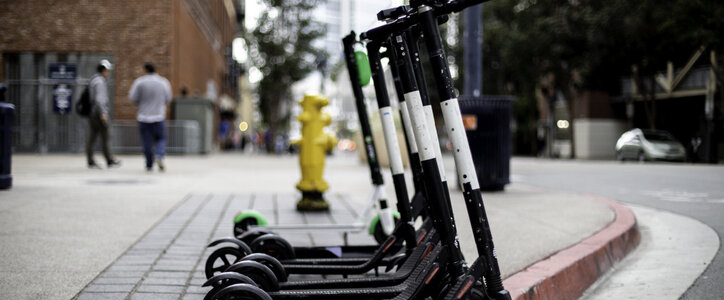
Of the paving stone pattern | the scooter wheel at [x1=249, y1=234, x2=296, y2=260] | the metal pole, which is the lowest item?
the paving stone pattern

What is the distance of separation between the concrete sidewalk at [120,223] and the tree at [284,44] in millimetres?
21399

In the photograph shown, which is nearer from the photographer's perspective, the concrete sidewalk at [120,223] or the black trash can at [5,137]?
the concrete sidewalk at [120,223]

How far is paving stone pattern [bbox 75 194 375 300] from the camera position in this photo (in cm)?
367

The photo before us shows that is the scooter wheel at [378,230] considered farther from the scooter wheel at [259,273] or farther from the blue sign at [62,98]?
the blue sign at [62,98]

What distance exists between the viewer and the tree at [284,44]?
31781mm

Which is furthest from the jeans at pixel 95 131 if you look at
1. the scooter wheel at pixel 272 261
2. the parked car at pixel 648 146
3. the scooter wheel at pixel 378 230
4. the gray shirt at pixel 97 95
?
the scooter wheel at pixel 272 261

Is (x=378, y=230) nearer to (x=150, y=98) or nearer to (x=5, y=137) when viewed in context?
(x=5, y=137)

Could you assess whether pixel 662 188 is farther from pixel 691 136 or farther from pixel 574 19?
pixel 691 136

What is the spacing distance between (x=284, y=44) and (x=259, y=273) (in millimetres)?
29006

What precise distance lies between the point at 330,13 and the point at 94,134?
149 meters

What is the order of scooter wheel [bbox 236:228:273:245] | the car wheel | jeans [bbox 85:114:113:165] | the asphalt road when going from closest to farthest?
the asphalt road < scooter wheel [bbox 236:228:273:245] < the car wheel < jeans [bbox 85:114:113:165]

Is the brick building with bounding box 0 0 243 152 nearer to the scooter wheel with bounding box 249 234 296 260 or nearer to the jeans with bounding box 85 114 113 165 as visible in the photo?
the jeans with bounding box 85 114 113 165

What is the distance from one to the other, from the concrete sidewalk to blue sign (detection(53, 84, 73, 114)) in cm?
1481

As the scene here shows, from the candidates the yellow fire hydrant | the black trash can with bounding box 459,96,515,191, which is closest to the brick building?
the black trash can with bounding box 459,96,515,191
